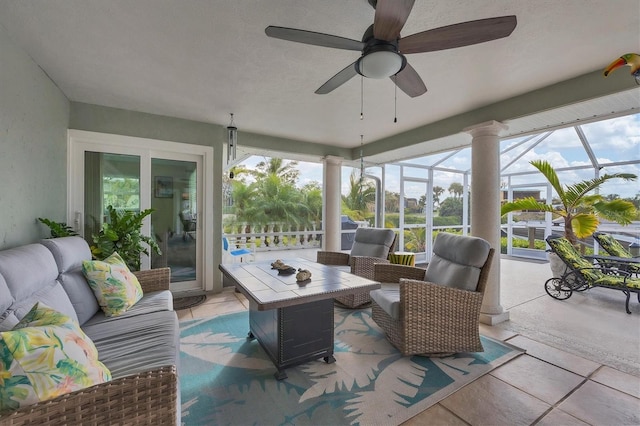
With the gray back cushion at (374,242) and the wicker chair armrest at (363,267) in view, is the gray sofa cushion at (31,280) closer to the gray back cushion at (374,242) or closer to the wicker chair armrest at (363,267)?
the wicker chair armrest at (363,267)

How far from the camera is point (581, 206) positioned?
4531mm

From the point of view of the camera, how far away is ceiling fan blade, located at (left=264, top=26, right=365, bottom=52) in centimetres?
142

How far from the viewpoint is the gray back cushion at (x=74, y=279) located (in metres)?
1.88

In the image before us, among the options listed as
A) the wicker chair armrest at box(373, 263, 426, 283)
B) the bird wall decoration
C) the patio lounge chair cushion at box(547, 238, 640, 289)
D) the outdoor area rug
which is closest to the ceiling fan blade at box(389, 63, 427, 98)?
the bird wall decoration

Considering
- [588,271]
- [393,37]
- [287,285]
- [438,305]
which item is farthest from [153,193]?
[588,271]

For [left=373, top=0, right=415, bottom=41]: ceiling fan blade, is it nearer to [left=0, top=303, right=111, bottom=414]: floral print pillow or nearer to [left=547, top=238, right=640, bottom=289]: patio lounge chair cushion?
[left=0, top=303, right=111, bottom=414]: floral print pillow

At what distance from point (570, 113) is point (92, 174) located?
5.42 m

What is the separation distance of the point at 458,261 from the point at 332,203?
309 cm

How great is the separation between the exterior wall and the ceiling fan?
6.71 feet

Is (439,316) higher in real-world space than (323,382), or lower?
higher

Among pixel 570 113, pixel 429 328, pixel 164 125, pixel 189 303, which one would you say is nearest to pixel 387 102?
pixel 570 113

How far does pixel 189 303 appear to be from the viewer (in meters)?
3.61

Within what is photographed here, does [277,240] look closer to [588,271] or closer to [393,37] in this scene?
[393,37]

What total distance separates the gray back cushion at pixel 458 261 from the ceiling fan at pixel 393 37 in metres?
1.58
